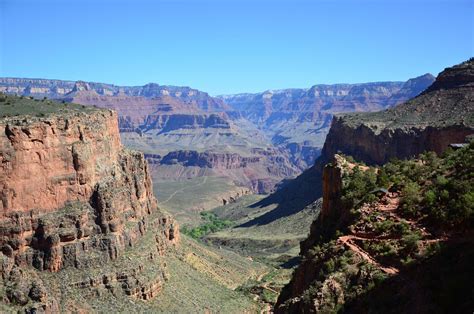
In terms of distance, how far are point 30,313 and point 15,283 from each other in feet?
12.1

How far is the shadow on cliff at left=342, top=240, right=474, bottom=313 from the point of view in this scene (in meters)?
20.8

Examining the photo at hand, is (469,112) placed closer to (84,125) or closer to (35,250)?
(84,125)

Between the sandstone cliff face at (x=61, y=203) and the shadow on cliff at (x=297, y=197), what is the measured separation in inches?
2530

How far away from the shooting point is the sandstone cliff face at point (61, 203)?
51062 mm

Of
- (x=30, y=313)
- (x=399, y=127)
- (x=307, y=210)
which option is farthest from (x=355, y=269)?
(x=307, y=210)

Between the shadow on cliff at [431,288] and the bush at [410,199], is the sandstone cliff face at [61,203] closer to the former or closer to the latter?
the bush at [410,199]

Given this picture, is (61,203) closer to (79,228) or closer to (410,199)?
(79,228)

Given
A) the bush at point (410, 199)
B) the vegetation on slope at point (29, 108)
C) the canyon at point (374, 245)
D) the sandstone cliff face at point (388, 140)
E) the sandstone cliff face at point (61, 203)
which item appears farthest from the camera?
the sandstone cliff face at point (388, 140)

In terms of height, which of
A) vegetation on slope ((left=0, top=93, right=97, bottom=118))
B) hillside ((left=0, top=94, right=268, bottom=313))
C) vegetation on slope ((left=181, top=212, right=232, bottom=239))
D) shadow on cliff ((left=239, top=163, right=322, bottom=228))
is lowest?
vegetation on slope ((left=181, top=212, right=232, bottom=239))

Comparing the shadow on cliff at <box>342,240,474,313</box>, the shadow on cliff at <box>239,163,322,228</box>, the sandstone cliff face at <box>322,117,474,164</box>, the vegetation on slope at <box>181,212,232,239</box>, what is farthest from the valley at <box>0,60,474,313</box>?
the vegetation on slope at <box>181,212,232,239</box>

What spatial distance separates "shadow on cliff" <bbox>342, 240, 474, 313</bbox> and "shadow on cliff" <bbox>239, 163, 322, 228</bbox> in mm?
95738

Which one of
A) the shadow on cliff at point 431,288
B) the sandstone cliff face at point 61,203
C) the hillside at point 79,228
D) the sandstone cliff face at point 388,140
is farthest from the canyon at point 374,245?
the sandstone cliff face at point 388,140

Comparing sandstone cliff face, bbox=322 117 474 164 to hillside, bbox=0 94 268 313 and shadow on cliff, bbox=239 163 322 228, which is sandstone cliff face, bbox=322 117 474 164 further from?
hillside, bbox=0 94 268 313

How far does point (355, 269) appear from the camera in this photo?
26984mm
